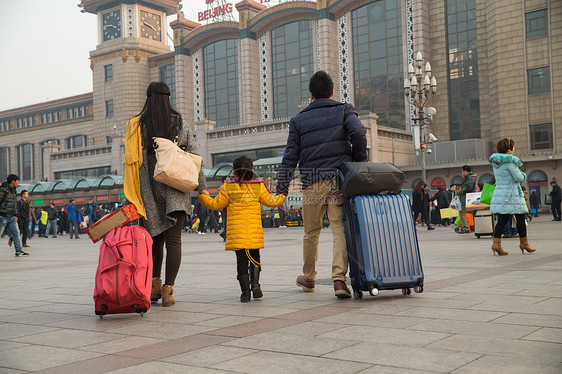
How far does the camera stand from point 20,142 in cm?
8775

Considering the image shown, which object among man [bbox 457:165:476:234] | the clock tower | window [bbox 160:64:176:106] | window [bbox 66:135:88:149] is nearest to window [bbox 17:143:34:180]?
window [bbox 66:135:88:149]

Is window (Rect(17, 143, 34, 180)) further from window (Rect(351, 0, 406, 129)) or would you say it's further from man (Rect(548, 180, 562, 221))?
man (Rect(548, 180, 562, 221))

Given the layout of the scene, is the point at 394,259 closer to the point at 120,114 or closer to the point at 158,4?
the point at 120,114

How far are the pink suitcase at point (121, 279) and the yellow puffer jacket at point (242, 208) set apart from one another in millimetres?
912

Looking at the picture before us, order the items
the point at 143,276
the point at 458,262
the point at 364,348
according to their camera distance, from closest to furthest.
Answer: the point at 364,348
the point at 143,276
the point at 458,262

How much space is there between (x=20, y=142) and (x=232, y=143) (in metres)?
47.9

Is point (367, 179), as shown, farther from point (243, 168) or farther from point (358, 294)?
point (243, 168)

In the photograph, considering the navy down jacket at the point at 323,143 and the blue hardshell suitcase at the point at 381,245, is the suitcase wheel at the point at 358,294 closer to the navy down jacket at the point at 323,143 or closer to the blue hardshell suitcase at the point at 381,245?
the blue hardshell suitcase at the point at 381,245

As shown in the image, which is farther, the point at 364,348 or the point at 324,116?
the point at 324,116

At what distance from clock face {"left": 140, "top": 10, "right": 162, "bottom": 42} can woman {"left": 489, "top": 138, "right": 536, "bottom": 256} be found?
7046 cm

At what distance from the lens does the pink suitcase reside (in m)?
4.95

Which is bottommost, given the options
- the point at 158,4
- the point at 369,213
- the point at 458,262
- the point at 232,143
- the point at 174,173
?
the point at 458,262

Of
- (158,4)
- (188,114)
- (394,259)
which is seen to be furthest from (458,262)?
(158,4)

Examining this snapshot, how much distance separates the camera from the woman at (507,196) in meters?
9.55
